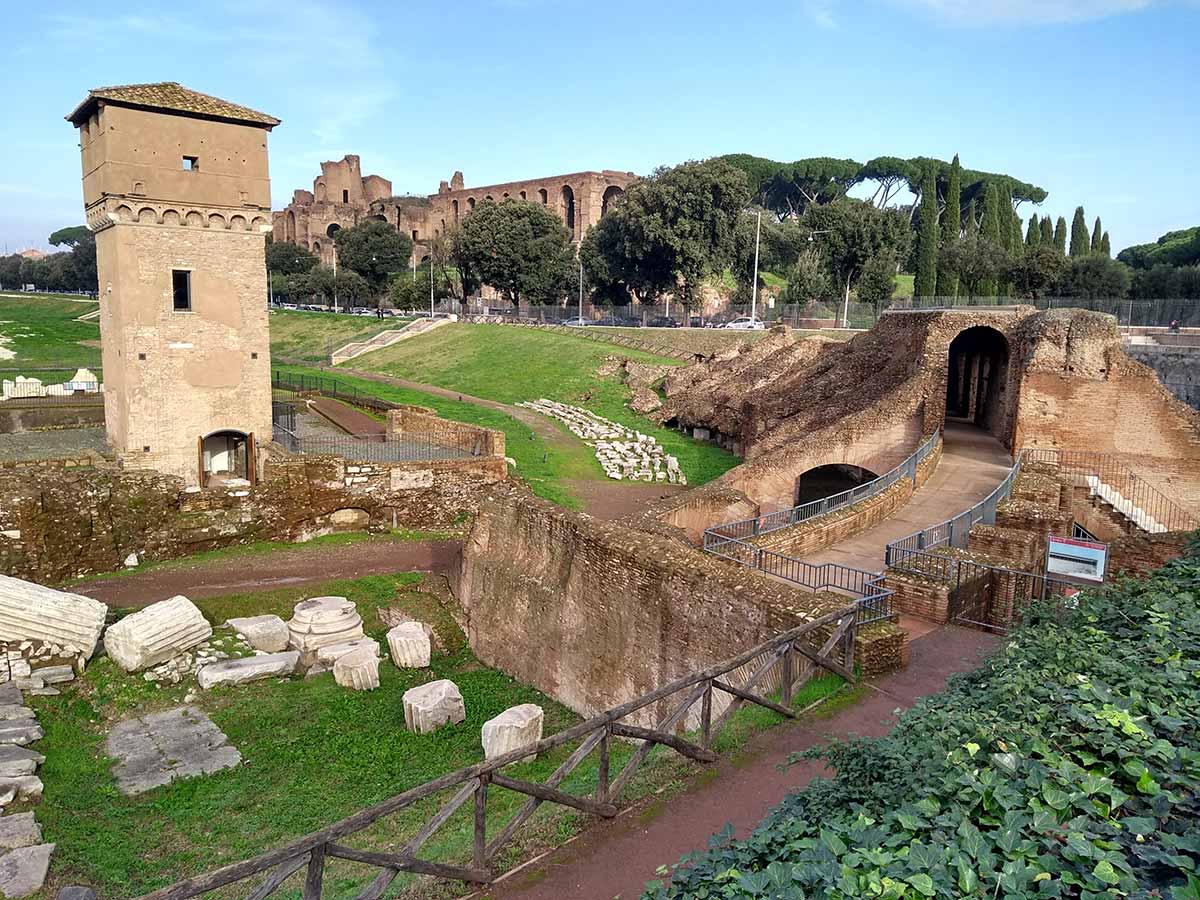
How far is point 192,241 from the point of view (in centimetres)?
1867

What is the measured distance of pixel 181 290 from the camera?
19016 millimetres

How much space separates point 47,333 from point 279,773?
52.0m

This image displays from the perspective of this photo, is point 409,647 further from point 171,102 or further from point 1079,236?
point 1079,236

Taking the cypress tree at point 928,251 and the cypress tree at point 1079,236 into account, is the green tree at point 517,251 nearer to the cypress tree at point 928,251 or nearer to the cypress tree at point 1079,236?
the cypress tree at point 928,251

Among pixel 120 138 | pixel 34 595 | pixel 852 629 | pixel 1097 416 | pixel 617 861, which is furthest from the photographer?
pixel 1097 416

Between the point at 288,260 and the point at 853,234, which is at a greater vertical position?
the point at 288,260

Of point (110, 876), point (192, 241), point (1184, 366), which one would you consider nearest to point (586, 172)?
point (1184, 366)

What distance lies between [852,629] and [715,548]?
15.7ft

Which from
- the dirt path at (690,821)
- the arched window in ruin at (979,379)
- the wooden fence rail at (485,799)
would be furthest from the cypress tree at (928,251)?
the wooden fence rail at (485,799)

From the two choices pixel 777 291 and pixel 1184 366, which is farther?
pixel 777 291

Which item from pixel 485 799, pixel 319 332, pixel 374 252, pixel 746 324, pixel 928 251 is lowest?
pixel 485 799

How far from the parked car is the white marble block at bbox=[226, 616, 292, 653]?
3302cm

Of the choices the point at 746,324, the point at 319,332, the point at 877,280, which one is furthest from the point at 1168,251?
the point at 319,332

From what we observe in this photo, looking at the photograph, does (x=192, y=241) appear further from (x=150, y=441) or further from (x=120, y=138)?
(x=150, y=441)
